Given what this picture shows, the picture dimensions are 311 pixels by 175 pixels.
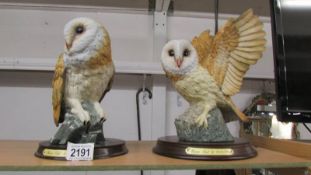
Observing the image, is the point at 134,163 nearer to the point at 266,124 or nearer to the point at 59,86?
the point at 59,86

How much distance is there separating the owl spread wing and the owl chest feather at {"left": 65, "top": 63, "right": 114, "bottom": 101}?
0.68 feet

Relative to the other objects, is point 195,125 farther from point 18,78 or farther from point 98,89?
point 18,78

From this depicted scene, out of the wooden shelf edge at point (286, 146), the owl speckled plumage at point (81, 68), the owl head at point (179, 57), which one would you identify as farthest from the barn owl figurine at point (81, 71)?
the wooden shelf edge at point (286, 146)

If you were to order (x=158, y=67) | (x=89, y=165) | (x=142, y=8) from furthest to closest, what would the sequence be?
(x=142, y=8), (x=158, y=67), (x=89, y=165)

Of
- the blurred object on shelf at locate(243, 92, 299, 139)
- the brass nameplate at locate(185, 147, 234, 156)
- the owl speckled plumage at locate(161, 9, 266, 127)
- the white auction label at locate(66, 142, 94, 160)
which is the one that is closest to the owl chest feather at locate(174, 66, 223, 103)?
the owl speckled plumage at locate(161, 9, 266, 127)

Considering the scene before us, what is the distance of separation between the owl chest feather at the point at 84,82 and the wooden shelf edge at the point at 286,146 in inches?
16.4

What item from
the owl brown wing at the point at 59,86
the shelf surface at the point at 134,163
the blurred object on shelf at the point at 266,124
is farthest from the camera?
the blurred object on shelf at the point at 266,124

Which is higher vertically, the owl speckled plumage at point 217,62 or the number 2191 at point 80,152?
the owl speckled plumage at point 217,62

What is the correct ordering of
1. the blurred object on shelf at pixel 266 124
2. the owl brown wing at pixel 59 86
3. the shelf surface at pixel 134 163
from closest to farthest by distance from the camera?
the shelf surface at pixel 134 163 < the owl brown wing at pixel 59 86 < the blurred object on shelf at pixel 266 124

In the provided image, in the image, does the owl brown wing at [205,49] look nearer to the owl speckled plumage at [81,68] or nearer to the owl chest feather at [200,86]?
the owl chest feather at [200,86]

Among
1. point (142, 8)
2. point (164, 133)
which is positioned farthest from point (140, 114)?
point (142, 8)

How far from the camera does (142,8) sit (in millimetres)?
1126

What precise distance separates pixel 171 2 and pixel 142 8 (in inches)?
4.3

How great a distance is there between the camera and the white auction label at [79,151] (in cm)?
55
